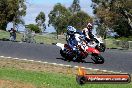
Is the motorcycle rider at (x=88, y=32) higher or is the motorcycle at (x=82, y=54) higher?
the motorcycle rider at (x=88, y=32)

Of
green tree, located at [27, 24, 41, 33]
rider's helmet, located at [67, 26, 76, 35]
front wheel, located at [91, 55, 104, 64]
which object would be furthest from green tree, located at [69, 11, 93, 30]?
rider's helmet, located at [67, 26, 76, 35]

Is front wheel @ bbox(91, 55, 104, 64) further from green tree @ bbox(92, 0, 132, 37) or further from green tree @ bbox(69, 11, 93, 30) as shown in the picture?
green tree @ bbox(69, 11, 93, 30)

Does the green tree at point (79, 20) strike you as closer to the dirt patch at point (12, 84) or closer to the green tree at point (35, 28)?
the green tree at point (35, 28)

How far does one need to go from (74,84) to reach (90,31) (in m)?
13.0

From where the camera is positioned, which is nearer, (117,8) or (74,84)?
(74,84)

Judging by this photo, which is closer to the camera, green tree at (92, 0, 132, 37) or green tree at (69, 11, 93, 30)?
green tree at (92, 0, 132, 37)

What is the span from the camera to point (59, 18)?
108 m

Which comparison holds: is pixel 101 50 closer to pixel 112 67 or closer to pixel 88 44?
pixel 88 44

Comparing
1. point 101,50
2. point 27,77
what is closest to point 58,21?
point 101,50

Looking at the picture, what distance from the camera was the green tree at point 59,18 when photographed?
10355 cm

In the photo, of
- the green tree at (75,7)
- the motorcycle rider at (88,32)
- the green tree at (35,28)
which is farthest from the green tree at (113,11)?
the green tree at (75,7)

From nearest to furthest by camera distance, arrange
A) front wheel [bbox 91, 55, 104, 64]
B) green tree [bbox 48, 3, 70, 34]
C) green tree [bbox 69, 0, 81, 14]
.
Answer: front wheel [bbox 91, 55, 104, 64] < green tree [bbox 48, 3, 70, 34] < green tree [bbox 69, 0, 81, 14]

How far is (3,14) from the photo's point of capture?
58.3 metres

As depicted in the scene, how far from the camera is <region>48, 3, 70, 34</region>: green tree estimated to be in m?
104
